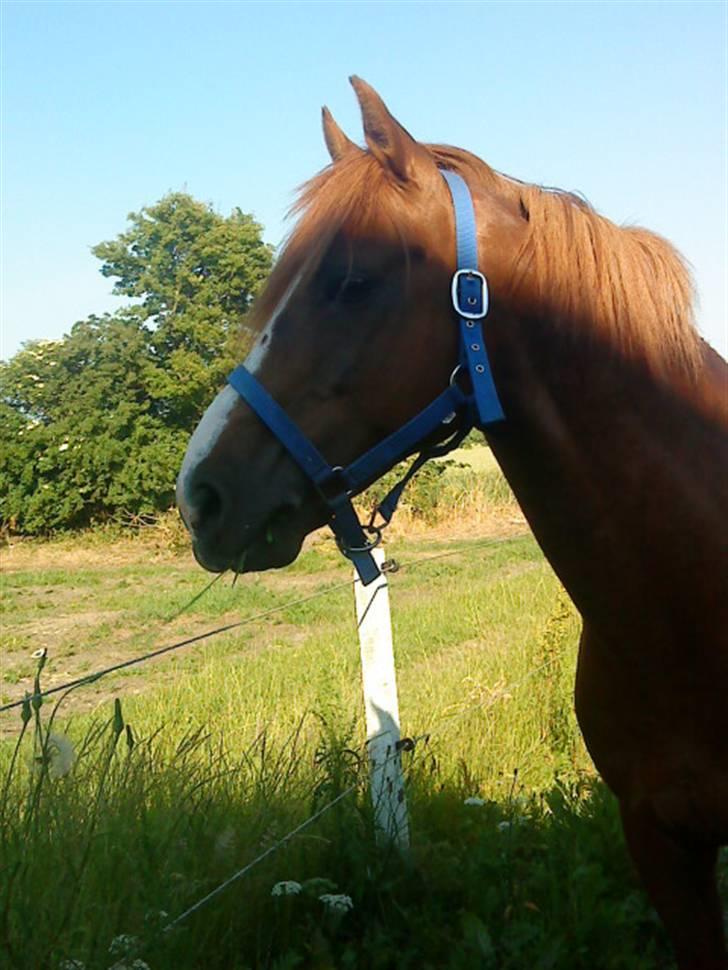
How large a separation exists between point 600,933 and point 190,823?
1299mm

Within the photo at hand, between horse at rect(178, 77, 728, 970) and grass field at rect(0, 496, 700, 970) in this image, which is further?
grass field at rect(0, 496, 700, 970)

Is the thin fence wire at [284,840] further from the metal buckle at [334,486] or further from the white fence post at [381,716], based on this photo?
the metal buckle at [334,486]

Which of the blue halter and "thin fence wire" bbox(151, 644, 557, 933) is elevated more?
the blue halter

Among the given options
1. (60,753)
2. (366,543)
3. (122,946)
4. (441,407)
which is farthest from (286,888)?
(441,407)

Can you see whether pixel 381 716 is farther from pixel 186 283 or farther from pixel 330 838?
pixel 186 283

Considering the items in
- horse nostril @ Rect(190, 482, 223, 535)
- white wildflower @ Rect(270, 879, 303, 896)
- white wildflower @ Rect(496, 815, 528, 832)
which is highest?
horse nostril @ Rect(190, 482, 223, 535)

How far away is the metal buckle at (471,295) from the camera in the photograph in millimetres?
1748

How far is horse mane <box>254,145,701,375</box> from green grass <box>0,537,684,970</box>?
1101mm

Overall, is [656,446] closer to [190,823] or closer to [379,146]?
[379,146]

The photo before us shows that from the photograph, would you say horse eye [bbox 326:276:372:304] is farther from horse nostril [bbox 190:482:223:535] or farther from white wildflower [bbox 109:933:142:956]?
white wildflower [bbox 109:933:142:956]

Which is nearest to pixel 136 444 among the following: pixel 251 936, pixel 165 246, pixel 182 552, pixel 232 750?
pixel 182 552

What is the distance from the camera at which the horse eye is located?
174cm

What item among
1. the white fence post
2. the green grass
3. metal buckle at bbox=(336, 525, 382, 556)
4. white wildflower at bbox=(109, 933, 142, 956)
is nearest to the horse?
metal buckle at bbox=(336, 525, 382, 556)

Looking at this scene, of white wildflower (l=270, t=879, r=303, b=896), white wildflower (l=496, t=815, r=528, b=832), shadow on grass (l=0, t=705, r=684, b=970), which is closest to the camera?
shadow on grass (l=0, t=705, r=684, b=970)
